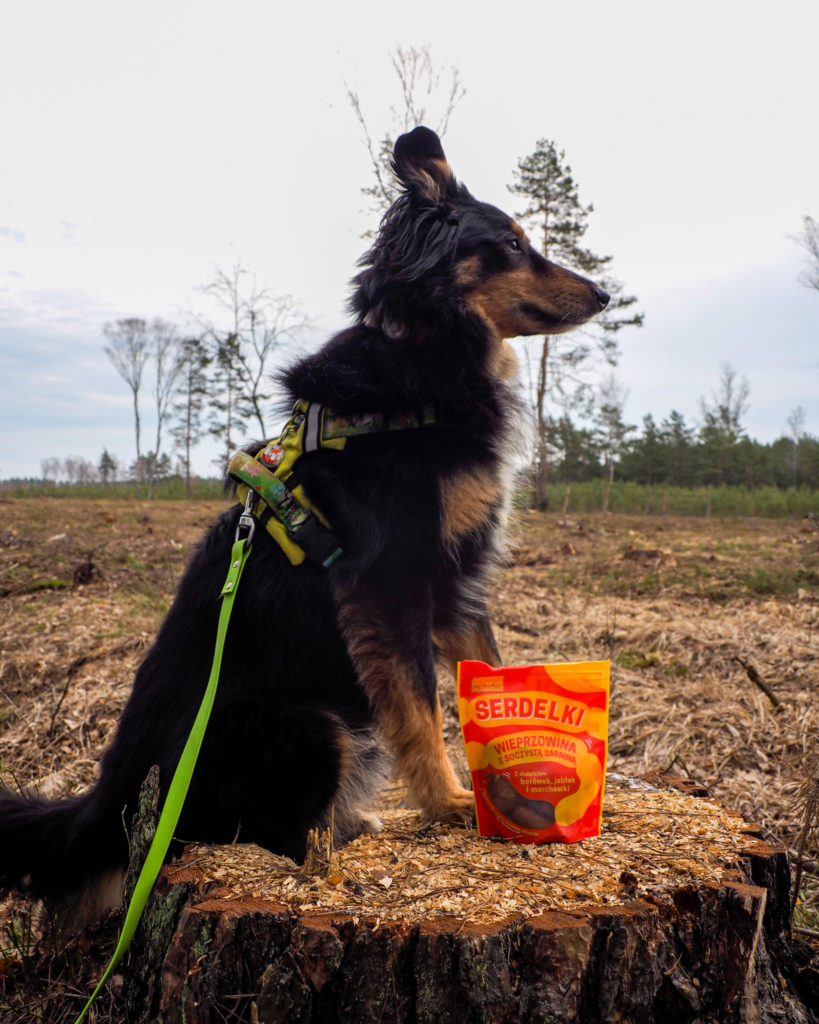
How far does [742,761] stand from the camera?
390 centimetres

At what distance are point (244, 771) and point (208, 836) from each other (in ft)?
0.69

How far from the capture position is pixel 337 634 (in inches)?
87.2

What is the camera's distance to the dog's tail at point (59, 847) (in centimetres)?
210

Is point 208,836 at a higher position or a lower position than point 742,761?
higher

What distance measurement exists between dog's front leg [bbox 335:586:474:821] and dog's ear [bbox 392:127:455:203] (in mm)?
1780

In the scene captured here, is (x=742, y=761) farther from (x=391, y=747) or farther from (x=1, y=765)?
(x=1, y=765)

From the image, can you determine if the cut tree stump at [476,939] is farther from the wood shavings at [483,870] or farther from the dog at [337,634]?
the dog at [337,634]

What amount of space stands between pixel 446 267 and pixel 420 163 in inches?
20.1

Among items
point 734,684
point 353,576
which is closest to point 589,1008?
point 353,576

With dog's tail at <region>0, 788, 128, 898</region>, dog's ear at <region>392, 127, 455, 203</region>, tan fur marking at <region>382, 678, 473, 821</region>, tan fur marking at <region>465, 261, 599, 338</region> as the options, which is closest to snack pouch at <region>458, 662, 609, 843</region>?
tan fur marking at <region>382, 678, 473, 821</region>

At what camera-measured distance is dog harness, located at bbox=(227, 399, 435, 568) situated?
223 centimetres

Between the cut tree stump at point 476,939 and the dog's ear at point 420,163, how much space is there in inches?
99.5

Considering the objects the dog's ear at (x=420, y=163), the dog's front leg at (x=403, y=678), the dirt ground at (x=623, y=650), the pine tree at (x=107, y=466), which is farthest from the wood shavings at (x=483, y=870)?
the pine tree at (x=107, y=466)

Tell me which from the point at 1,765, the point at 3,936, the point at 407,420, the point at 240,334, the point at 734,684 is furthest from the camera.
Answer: the point at 240,334
